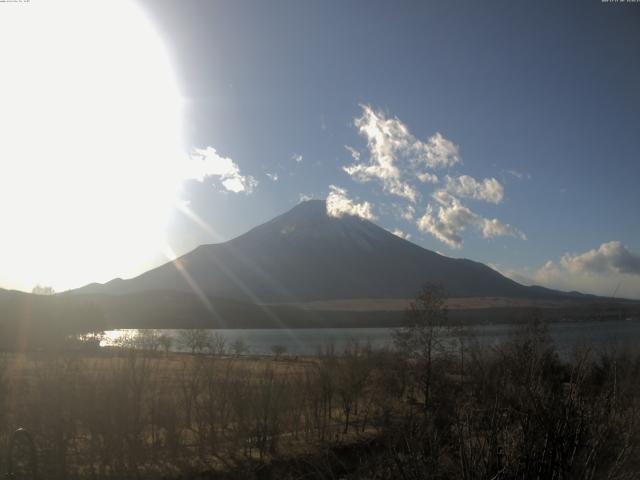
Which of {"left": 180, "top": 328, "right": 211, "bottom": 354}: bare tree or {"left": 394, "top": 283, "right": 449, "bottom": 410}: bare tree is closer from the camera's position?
{"left": 394, "top": 283, "right": 449, "bottom": 410}: bare tree

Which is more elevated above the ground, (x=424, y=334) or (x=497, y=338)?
(x=424, y=334)

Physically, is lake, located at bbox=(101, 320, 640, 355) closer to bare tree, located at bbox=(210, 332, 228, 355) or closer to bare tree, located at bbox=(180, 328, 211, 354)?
bare tree, located at bbox=(180, 328, 211, 354)

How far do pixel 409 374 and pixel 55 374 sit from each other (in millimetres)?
25704

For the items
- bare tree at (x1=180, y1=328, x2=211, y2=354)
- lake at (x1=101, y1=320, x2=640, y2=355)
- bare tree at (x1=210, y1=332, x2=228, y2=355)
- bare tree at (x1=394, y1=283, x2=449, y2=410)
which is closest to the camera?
lake at (x1=101, y1=320, x2=640, y2=355)

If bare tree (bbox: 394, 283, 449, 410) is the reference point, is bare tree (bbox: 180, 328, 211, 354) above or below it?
below

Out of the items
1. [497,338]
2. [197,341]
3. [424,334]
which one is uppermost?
[424,334]

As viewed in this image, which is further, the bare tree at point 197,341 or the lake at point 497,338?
the bare tree at point 197,341

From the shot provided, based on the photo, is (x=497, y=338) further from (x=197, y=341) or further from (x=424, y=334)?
(x=197, y=341)

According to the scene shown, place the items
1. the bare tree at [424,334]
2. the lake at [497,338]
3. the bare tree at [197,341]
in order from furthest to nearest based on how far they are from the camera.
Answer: the bare tree at [197,341]
the bare tree at [424,334]
the lake at [497,338]

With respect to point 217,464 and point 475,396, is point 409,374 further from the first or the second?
point 475,396

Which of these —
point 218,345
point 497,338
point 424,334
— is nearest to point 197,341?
point 218,345

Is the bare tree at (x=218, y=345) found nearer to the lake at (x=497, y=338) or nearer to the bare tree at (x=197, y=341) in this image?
the bare tree at (x=197, y=341)

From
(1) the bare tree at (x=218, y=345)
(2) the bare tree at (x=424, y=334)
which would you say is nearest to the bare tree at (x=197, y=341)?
(1) the bare tree at (x=218, y=345)

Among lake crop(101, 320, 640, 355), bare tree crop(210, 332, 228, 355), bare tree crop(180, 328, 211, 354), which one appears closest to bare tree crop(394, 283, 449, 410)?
lake crop(101, 320, 640, 355)
